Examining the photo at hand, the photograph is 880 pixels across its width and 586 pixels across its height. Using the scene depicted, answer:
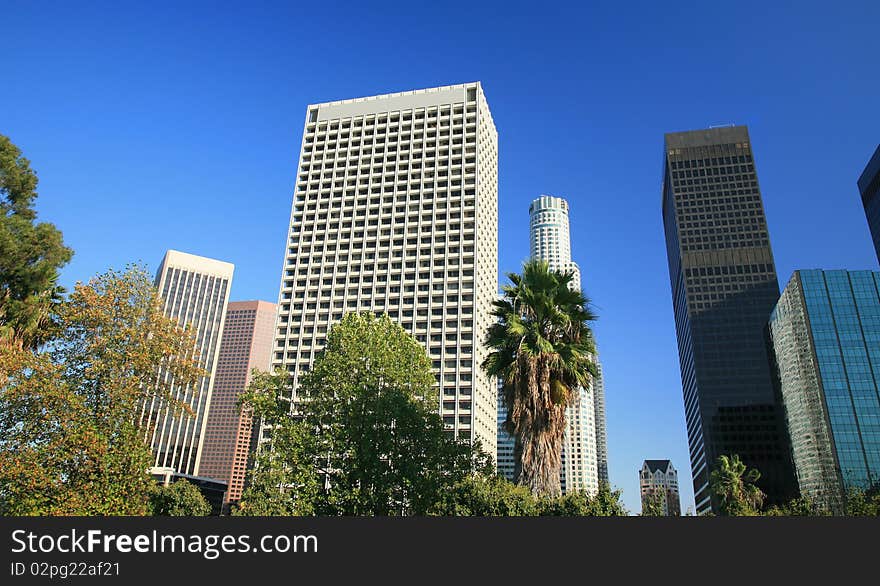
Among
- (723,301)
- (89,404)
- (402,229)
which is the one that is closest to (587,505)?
(89,404)

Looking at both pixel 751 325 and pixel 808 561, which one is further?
pixel 751 325

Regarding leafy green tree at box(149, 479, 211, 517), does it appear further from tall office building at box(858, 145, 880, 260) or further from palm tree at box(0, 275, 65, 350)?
tall office building at box(858, 145, 880, 260)

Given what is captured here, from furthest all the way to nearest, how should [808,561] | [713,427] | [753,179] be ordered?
[753,179]
[713,427]
[808,561]

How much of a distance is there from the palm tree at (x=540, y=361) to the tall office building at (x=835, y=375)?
112 m

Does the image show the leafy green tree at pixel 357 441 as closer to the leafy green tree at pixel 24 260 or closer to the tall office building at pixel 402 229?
the leafy green tree at pixel 24 260

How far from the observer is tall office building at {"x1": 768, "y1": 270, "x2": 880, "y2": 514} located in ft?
371

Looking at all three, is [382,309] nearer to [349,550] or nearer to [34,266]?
[34,266]

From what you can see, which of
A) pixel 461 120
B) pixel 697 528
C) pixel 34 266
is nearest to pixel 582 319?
pixel 697 528

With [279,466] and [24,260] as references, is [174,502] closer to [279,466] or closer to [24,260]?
[279,466]

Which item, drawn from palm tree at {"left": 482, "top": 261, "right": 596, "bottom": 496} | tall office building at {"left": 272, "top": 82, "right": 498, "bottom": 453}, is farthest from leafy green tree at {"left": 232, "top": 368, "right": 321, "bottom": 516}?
tall office building at {"left": 272, "top": 82, "right": 498, "bottom": 453}

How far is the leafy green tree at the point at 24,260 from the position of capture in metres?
25.0

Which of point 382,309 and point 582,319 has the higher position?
point 382,309

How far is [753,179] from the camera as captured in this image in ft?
623

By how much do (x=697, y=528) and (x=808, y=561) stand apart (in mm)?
1595
